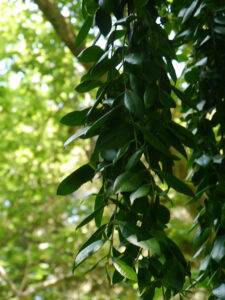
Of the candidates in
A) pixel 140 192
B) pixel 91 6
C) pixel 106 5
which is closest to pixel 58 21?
pixel 91 6

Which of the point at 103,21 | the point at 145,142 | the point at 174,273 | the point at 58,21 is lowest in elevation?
the point at 58,21

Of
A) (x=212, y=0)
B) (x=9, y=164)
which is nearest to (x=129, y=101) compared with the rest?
(x=212, y=0)

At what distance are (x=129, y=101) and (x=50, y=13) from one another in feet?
5.83

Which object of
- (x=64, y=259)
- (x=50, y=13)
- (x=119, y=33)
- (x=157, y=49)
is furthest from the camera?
(x=64, y=259)

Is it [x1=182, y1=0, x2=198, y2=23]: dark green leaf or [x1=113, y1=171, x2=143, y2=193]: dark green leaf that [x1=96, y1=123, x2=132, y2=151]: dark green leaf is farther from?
[x1=182, y1=0, x2=198, y2=23]: dark green leaf

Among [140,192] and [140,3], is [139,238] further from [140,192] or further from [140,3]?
[140,3]

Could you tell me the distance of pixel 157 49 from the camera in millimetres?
674

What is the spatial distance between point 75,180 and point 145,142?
147 mm

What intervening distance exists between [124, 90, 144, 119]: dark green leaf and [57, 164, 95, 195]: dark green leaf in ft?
0.49

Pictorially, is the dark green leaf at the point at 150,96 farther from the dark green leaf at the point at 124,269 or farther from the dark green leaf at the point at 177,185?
the dark green leaf at the point at 124,269

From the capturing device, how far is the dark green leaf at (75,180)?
69 cm

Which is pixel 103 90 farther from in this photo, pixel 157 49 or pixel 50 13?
pixel 50 13

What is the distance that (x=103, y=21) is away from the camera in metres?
0.74

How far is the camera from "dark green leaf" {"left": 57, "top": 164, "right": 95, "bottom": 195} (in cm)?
69
